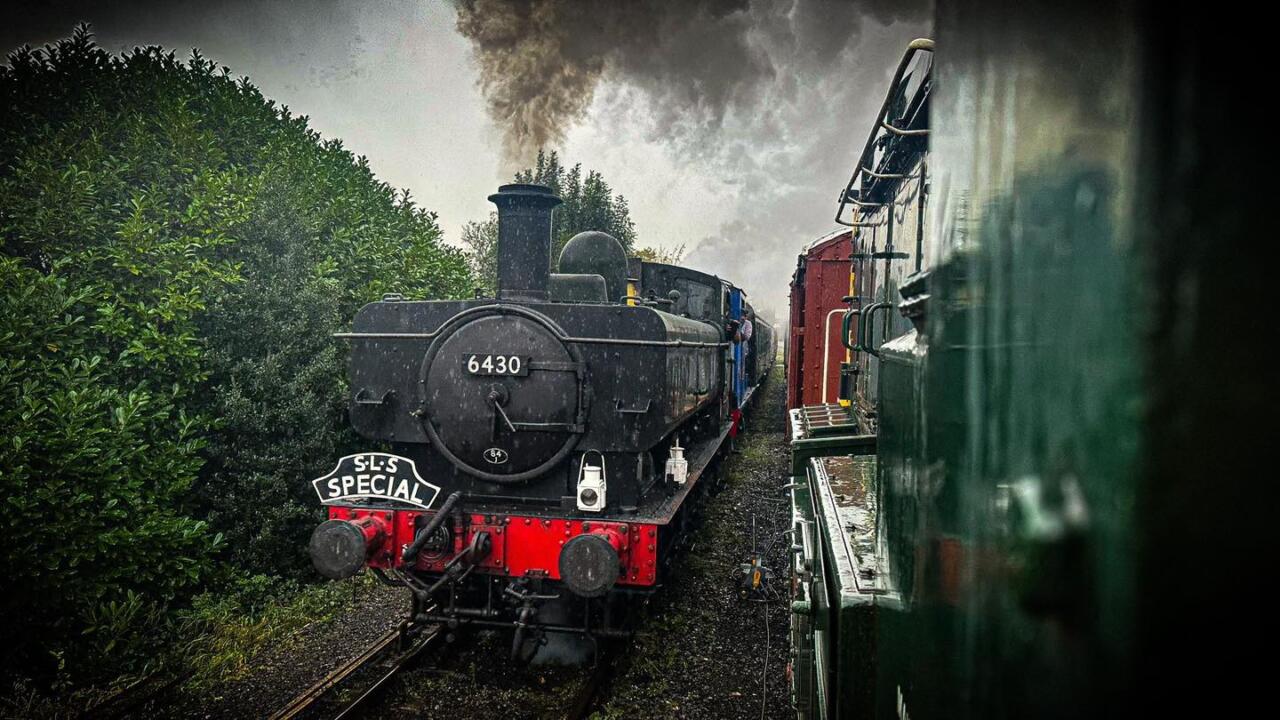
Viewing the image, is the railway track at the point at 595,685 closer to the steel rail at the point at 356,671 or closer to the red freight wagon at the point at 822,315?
the steel rail at the point at 356,671

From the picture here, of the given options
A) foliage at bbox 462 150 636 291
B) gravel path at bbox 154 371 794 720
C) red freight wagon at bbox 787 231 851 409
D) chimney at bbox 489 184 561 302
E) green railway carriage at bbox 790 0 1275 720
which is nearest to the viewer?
green railway carriage at bbox 790 0 1275 720

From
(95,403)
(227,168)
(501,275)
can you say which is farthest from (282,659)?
(227,168)

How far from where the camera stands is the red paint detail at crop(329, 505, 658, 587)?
4477 millimetres

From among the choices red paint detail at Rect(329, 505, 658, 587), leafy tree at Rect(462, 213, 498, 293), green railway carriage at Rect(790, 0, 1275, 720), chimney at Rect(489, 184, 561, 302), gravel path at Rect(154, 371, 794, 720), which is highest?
leafy tree at Rect(462, 213, 498, 293)

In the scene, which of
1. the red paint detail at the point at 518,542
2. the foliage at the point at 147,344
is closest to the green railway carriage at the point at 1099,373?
the red paint detail at the point at 518,542

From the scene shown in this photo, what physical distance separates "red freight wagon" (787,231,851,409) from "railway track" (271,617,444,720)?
4942 mm

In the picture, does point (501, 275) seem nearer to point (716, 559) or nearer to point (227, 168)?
point (716, 559)

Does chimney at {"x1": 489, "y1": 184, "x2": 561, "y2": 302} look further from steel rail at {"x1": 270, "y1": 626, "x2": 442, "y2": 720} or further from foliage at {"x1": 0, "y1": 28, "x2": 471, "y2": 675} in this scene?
foliage at {"x1": 0, "y1": 28, "x2": 471, "y2": 675}

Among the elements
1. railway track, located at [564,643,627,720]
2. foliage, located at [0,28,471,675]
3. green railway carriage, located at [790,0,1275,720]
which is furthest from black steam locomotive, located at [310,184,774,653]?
green railway carriage, located at [790,0,1275,720]

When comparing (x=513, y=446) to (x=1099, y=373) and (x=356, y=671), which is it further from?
(x=1099, y=373)

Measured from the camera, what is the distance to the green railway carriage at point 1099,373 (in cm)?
35

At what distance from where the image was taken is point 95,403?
16.2ft

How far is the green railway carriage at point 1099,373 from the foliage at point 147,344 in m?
5.72

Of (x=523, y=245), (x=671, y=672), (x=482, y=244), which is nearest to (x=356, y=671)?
(x=671, y=672)
